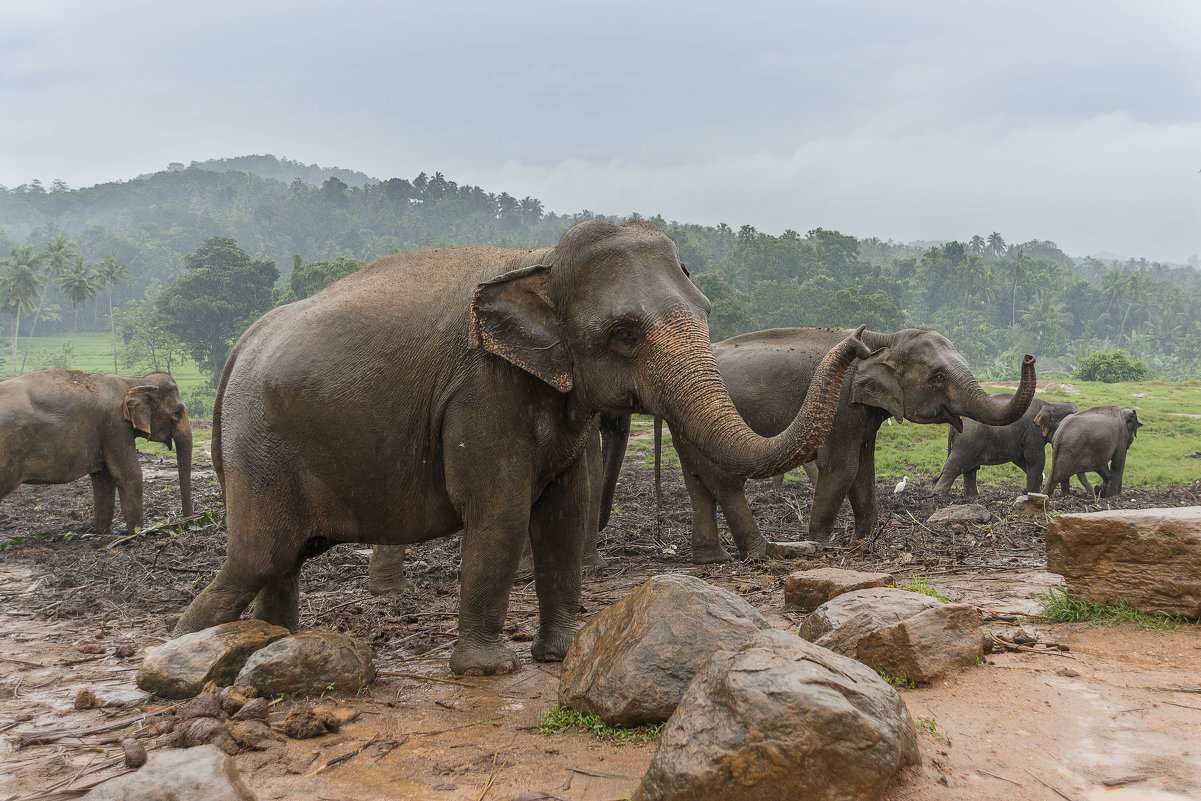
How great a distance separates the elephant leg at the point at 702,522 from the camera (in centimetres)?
956

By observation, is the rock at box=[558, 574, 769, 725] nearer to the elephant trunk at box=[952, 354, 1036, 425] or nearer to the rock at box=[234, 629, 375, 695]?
the rock at box=[234, 629, 375, 695]

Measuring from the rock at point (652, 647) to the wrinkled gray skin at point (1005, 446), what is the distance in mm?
13031

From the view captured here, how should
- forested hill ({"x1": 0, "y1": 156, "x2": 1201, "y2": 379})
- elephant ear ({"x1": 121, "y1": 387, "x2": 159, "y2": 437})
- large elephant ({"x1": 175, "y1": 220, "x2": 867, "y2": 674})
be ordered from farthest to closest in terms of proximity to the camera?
forested hill ({"x1": 0, "y1": 156, "x2": 1201, "y2": 379})
elephant ear ({"x1": 121, "y1": 387, "x2": 159, "y2": 437})
large elephant ({"x1": 175, "y1": 220, "x2": 867, "y2": 674})

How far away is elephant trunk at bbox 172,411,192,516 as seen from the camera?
13.5 meters

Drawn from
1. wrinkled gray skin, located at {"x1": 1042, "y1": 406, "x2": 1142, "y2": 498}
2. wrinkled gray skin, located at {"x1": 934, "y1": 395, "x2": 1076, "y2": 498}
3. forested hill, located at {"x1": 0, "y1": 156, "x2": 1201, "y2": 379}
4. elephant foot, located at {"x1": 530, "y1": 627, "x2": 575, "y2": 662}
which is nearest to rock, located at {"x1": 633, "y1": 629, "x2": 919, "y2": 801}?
elephant foot, located at {"x1": 530, "y1": 627, "x2": 575, "y2": 662}

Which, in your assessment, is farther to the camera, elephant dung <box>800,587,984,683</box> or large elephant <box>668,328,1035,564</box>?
large elephant <box>668,328,1035,564</box>

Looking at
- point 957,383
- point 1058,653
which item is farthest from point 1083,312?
point 1058,653

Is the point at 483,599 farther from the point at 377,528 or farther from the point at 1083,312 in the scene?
the point at 1083,312

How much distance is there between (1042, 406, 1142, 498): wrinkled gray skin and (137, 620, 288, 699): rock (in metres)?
13.7

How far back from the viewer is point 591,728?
4125 mm

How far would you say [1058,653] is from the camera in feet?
15.7

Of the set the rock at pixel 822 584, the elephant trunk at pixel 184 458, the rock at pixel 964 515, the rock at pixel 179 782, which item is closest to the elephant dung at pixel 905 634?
the rock at pixel 822 584

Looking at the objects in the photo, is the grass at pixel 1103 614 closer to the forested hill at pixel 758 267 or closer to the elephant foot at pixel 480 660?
the elephant foot at pixel 480 660

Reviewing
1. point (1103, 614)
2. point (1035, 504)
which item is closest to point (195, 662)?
point (1103, 614)
